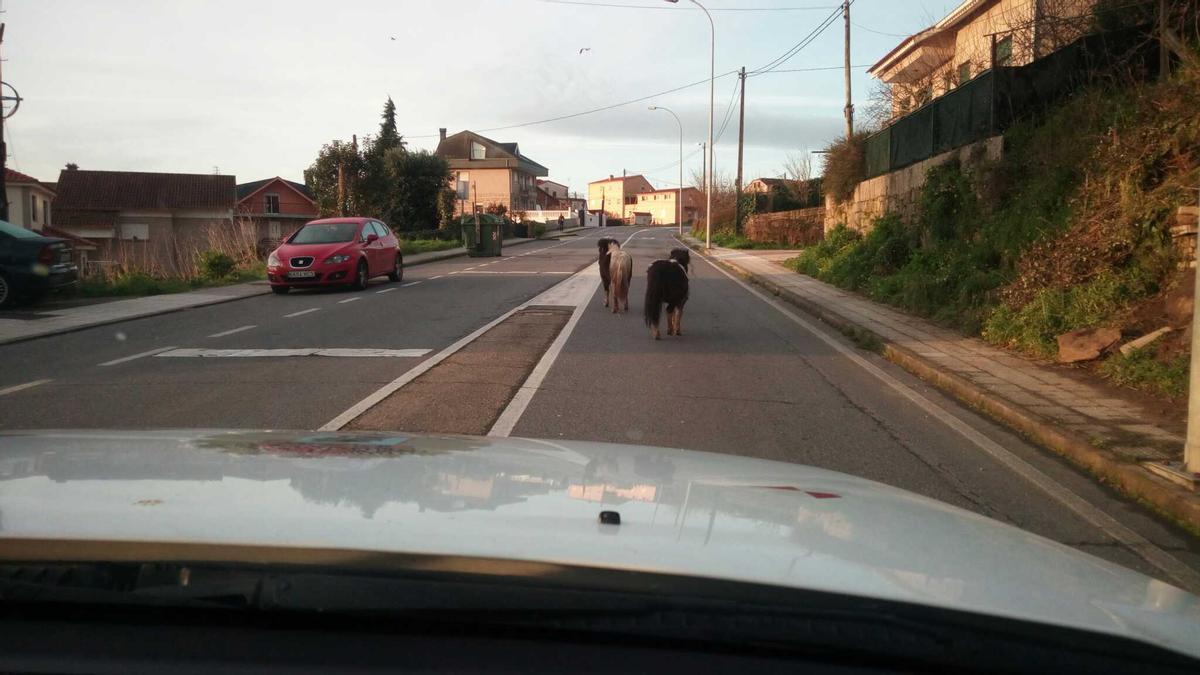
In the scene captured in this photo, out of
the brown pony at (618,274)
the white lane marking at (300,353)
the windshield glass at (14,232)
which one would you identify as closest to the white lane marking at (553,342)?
the brown pony at (618,274)

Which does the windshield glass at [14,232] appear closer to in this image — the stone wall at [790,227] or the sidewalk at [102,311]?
the sidewalk at [102,311]

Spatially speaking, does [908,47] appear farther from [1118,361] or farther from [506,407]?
[506,407]

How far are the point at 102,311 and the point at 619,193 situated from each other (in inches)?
5946

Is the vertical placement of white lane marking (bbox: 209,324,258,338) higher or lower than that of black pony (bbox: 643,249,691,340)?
lower

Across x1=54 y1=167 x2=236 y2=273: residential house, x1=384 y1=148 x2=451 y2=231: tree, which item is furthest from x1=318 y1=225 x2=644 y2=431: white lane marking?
x1=54 y1=167 x2=236 y2=273: residential house

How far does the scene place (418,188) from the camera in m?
53.1

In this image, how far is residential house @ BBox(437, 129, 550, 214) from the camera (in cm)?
9169

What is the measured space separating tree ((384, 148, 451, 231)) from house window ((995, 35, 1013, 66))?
35.0m

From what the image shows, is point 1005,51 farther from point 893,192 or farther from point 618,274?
point 618,274

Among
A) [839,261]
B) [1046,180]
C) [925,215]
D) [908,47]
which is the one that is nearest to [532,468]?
[1046,180]

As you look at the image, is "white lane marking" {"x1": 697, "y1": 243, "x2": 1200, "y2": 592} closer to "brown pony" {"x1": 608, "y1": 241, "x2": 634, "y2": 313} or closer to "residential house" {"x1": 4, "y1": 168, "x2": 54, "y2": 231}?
"brown pony" {"x1": 608, "y1": 241, "x2": 634, "y2": 313}

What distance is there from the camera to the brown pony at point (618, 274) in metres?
16.2

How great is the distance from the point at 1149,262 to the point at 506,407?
771 centimetres

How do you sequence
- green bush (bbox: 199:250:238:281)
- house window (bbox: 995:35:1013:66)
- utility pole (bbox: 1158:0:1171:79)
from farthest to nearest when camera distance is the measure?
green bush (bbox: 199:250:238:281), house window (bbox: 995:35:1013:66), utility pole (bbox: 1158:0:1171:79)
